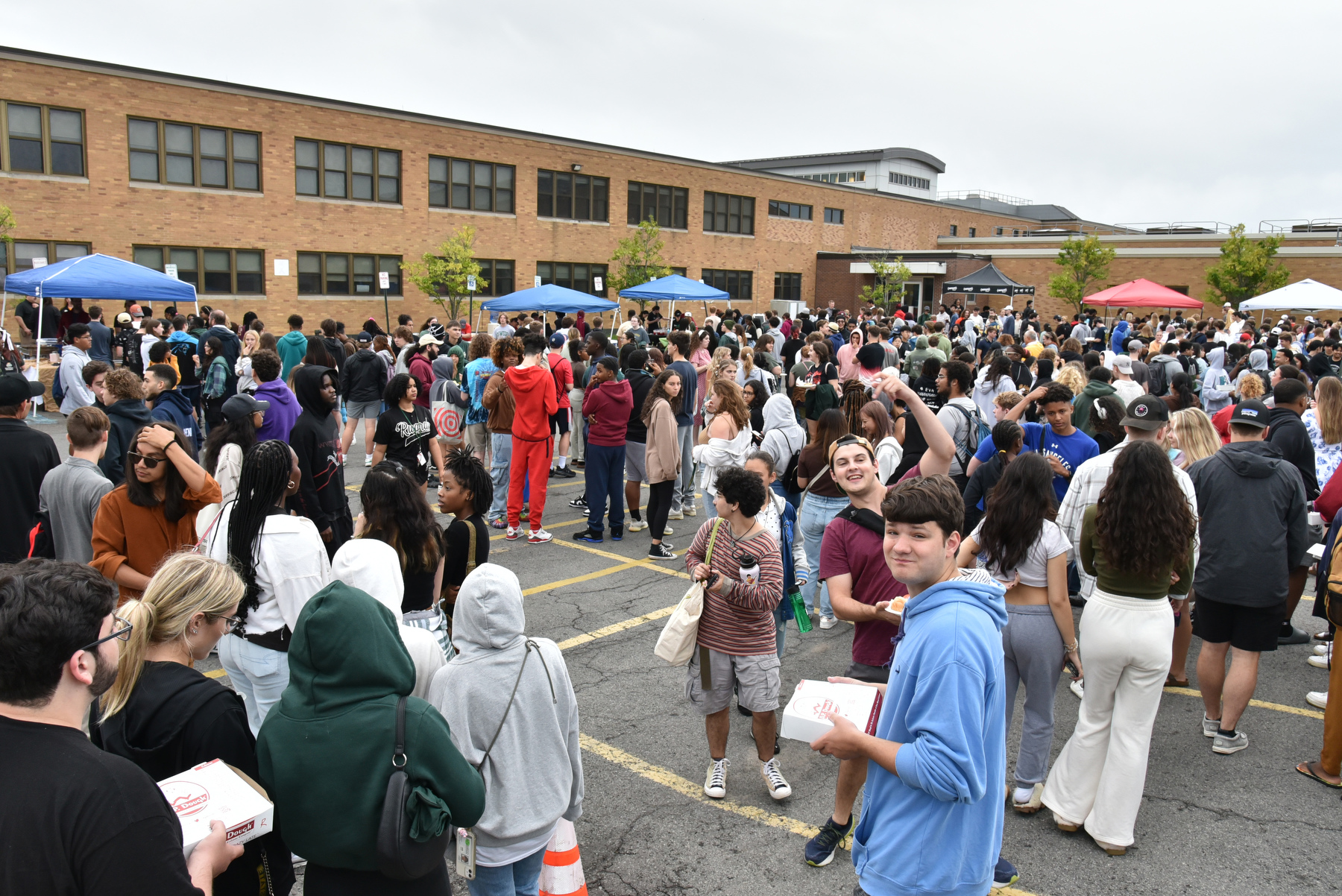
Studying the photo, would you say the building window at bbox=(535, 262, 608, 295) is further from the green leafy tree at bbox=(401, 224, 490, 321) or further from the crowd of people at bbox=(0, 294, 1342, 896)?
the crowd of people at bbox=(0, 294, 1342, 896)

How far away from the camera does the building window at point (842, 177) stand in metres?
64.3

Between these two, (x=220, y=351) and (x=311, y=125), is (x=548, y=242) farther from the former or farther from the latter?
(x=220, y=351)

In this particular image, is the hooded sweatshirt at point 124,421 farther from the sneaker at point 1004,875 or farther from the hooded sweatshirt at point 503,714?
the sneaker at point 1004,875

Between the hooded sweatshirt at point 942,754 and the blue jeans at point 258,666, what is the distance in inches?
108

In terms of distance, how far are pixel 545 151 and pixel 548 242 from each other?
342cm

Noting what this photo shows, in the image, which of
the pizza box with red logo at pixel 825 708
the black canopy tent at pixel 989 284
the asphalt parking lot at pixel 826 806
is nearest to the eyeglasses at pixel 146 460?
the asphalt parking lot at pixel 826 806

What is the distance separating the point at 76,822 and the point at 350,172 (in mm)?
29011

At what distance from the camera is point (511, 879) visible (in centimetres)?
299

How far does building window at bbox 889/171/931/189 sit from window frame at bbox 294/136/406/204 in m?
45.3

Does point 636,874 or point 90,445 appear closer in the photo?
point 636,874

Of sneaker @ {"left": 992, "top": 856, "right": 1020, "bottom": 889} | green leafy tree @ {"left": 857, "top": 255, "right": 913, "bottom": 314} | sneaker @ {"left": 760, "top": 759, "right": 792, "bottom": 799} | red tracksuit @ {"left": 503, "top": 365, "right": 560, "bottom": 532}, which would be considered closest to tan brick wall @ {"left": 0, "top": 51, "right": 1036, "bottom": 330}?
green leafy tree @ {"left": 857, "top": 255, "right": 913, "bottom": 314}

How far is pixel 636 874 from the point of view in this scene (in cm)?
390

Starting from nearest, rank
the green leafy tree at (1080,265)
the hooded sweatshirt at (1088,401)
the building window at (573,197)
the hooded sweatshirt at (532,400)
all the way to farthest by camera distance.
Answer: the hooded sweatshirt at (1088,401) < the hooded sweatshirt at (532,400) < the building window at (573,197) < the green leafy tree at (1080,265)

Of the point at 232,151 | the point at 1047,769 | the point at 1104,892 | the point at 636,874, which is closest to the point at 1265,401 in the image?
the point at 1047,769
